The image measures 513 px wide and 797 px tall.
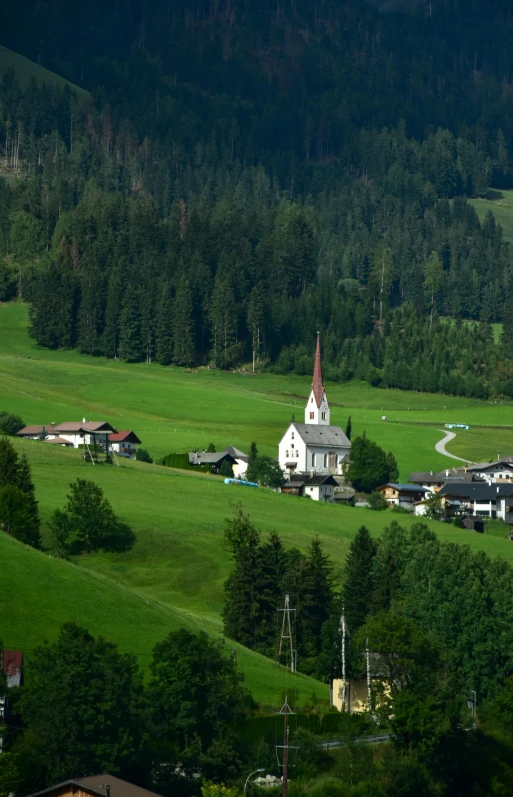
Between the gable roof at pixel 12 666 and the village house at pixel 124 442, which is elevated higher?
the village house at pixel 124 442

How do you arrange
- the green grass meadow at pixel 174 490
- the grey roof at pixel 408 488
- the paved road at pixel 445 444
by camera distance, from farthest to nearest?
the paved road at pixel 445 444 < the grey roof at pixel 408 488 < the green grass meadow at pixel 174 490

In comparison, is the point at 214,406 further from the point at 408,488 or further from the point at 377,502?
the point at 377,502

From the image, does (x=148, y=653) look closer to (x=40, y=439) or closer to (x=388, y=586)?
(x=388, y=586)

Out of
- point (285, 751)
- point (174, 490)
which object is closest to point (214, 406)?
point (174, 490)

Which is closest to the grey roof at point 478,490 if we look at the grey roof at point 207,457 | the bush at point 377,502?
the bush at point 377,502

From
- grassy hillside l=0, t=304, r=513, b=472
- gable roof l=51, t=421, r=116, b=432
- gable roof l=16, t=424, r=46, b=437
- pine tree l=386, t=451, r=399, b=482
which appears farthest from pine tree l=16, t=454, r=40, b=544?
pine tree l=386, t=451, r=399, b=482

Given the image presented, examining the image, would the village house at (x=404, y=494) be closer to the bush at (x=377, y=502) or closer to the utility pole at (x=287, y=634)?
the bush at (x=377, y=502)
